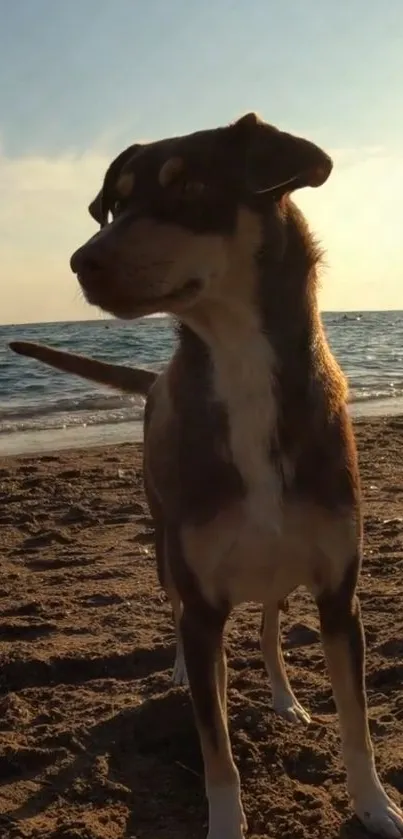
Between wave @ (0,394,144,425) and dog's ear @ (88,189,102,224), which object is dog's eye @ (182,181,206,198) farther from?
wave @ (0,394,144,425)

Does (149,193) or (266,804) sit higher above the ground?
(149,193)

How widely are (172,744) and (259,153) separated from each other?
88.7 inches

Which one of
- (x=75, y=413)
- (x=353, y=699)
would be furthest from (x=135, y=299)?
(x=75, y=413)

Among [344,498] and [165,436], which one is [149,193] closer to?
[165,436]

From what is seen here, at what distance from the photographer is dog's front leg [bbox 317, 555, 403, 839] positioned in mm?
3221

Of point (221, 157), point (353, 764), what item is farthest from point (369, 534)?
point (221, 157)

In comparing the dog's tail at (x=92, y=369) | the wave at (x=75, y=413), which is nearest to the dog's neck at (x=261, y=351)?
the dog's tail at (x=92, y=369)

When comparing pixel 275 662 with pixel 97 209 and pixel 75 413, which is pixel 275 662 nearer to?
pixel 97 209

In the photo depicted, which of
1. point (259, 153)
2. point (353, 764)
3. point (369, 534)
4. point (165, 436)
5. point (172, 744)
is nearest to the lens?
point (259, 153)

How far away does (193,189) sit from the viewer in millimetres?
3045

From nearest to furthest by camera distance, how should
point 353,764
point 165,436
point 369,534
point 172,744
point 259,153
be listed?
point 259,153 < point 353,764 < point 165,436 < point 172,744 < point 369,534

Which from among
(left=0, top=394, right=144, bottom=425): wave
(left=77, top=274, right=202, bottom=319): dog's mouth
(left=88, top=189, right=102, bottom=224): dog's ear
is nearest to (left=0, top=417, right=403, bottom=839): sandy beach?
(left=77, top=274, right=202, bottom=319): dog's mouth

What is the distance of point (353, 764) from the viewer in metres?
3.33

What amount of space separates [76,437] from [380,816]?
31.2ft
